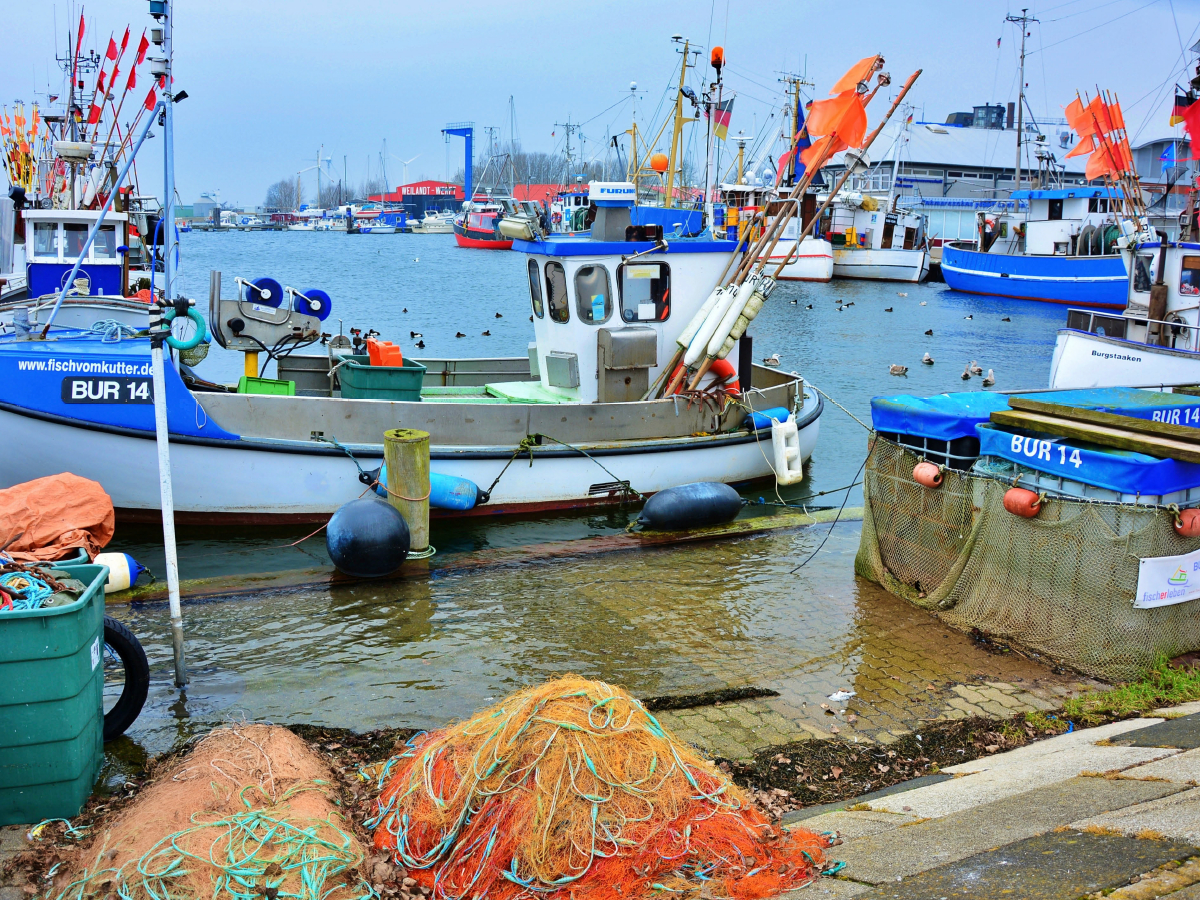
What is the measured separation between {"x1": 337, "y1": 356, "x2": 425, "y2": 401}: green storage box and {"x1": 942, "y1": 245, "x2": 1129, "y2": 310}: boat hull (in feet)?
127

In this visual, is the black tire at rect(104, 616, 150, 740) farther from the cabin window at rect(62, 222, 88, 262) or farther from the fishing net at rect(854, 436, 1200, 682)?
the cabin window at rect(62, 222, 88, 262)

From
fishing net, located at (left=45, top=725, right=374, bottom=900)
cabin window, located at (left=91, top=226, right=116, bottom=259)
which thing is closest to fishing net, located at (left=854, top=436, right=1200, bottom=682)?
fishing net, located at (left=45, top=725, right=374, bottom=900)

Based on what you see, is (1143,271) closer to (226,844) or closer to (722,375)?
(722,375)

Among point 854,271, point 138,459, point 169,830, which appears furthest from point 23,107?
point 854,271

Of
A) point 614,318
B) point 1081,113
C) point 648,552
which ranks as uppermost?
point 1081,113

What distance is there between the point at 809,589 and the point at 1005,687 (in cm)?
245

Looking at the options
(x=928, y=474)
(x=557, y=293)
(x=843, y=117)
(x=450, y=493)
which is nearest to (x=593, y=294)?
(x=557, y=293)

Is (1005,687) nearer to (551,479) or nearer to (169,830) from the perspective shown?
(169,830)

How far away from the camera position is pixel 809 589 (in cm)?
873

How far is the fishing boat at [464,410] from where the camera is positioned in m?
10.1

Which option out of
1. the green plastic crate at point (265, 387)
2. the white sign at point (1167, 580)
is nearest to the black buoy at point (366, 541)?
the green plastic crate at point (265, 387)

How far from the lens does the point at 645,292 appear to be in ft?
40.8

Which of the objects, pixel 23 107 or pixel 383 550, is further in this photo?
pixel 23 107

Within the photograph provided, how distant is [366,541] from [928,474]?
4.97 metres
